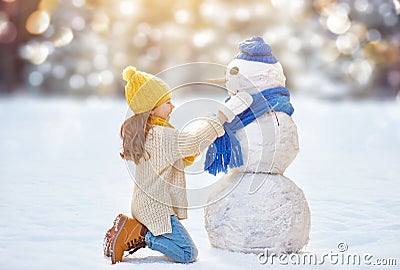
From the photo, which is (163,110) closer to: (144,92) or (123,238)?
(144,92)

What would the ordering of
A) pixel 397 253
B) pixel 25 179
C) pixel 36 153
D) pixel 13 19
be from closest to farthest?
pixel 397 253 → pixel 25 179 → pixel 36 153 → pixel 13 19

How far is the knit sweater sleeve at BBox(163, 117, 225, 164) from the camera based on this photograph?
1501 mm

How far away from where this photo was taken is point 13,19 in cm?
614

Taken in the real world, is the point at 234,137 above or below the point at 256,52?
below

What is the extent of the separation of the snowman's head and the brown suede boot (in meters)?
0.43

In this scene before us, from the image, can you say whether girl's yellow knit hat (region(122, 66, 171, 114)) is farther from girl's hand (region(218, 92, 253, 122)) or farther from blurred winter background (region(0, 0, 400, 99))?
blurred winter background (region(0, 0, 400, 99))

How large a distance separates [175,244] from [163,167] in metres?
0.19

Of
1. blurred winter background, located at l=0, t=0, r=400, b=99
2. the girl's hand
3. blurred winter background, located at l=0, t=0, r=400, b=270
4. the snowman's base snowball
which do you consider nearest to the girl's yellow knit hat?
the girl's hand

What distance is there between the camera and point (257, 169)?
1.56 meters

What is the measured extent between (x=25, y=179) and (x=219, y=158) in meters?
1.42

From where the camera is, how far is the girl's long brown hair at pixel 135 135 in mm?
1512

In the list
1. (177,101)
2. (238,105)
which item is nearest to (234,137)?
(238,105)

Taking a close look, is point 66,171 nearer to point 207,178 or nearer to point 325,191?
point 207,178

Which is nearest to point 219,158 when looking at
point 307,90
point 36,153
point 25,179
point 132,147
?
point 132,147
